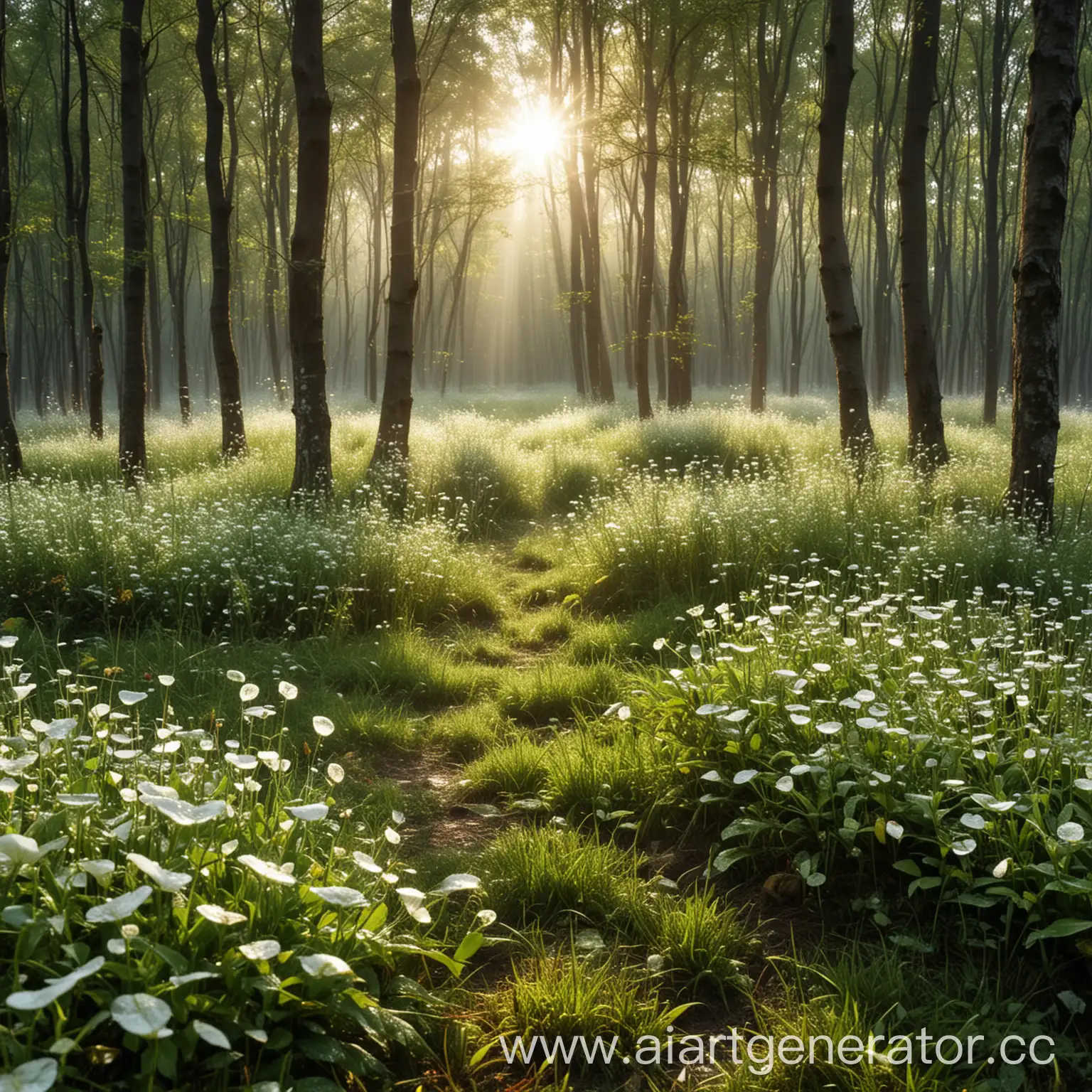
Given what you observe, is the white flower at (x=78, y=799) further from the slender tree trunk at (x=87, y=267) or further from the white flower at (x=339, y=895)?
the slender tree trunk at (x=87, y=267)

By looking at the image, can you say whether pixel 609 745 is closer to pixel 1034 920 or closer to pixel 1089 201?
pixel 1034 920

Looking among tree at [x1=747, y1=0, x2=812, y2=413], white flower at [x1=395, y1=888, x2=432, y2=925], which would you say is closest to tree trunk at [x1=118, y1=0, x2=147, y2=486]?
white flower at [x1=395, y1=888, x2=432, y2=925]

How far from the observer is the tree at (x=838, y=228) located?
33.7 feet

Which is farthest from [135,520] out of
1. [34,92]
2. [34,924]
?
[34,92]

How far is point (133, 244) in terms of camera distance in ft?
37.3

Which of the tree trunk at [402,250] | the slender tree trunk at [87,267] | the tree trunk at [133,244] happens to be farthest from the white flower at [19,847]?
the slender tree trunk at [87,267]

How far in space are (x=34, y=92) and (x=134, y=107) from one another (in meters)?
15.2

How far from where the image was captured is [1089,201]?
101 ft

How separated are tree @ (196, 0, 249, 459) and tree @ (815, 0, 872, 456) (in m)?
8.16

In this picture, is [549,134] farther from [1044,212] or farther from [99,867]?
[99,867]

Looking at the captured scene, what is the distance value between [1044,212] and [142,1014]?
314 inches

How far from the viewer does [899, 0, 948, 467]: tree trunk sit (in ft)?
35.0

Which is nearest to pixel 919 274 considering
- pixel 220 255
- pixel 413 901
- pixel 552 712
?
pixel 552 712

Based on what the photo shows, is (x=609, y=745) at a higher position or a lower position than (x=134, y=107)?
lower
